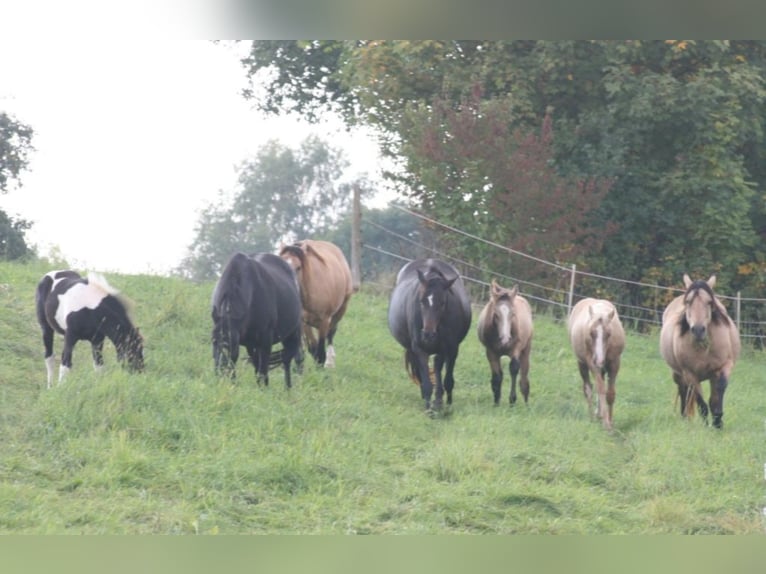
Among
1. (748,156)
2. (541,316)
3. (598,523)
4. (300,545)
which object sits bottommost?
(598,523)

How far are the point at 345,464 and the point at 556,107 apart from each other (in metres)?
15.2

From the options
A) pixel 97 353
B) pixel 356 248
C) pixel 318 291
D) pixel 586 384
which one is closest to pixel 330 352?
pixel 318 291

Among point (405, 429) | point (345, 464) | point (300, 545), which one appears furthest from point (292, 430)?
point (300, 545)

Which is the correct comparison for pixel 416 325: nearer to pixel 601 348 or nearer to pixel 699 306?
pixel 601 348

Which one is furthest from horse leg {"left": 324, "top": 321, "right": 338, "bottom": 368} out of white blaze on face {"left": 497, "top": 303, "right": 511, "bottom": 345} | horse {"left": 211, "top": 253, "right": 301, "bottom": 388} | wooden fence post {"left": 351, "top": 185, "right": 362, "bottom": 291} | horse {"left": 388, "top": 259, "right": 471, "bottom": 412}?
wooden fence post {"left": 351, "top": 185, "right": 362, "bottom": 291}

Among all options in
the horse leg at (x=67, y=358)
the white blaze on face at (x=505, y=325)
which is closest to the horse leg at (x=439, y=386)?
the white blaze on face at (x=505, y=325)

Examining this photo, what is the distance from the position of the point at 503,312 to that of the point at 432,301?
3.09ft

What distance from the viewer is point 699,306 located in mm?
10180

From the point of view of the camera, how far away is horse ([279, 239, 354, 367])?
12219 millimetres

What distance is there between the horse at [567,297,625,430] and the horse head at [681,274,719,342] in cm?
77

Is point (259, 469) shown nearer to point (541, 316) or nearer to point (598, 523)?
point (598, 523)

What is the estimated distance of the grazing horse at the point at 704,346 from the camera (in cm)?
1021

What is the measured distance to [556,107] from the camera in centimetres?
2144

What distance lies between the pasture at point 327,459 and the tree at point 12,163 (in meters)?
5.70
